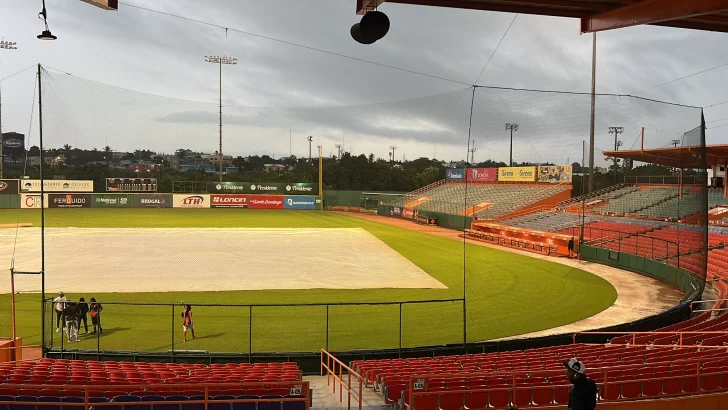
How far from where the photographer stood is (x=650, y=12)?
297 inches

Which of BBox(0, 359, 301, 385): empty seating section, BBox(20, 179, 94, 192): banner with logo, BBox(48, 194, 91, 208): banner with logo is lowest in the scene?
BBox(0, 359, 301, 385): empty seating section

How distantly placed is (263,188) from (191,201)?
7.97 metres

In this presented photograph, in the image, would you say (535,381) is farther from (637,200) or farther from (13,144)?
(13,144)

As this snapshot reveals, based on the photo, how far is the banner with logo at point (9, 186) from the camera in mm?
52750

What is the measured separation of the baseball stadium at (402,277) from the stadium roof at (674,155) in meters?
0.11

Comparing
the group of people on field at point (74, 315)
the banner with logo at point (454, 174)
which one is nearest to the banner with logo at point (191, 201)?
the banner with logo at point (454, 174)

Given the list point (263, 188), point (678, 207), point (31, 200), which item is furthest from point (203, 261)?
point (31, 200)

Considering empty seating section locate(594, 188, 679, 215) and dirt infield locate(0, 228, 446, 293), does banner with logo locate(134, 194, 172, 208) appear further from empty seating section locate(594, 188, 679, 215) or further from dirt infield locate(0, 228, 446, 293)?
empty seating section locate(594, 188, 679, 215)

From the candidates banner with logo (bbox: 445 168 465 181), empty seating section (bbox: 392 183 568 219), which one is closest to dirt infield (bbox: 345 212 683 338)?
empty seating section (bbox: 392 183 568 219)

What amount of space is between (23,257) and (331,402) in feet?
81.5

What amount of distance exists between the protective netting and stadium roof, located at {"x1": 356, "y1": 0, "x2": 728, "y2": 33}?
19.0ft

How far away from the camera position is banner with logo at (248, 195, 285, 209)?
205 ft

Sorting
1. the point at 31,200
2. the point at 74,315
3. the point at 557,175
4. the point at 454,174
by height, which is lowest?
the point at 74,315

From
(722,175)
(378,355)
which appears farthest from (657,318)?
(722,175)
